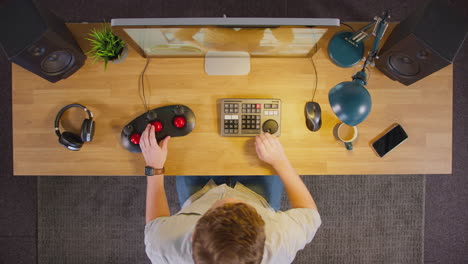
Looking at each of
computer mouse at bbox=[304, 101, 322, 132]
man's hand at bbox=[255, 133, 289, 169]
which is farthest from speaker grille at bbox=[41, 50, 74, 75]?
computer mouse at bbox=[304, 101, 322, 132]

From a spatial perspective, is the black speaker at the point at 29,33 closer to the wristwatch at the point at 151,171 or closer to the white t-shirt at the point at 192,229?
the wristwatch at the point at 151,171

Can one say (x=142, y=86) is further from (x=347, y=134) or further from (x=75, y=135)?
(x=347, y=134)

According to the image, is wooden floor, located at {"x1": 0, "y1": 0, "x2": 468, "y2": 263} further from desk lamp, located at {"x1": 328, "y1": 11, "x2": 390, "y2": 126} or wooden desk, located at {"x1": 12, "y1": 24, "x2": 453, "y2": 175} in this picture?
desk lamp, located at {"x1": 328, "y1": 11, "x2": 390, "y2": 126}

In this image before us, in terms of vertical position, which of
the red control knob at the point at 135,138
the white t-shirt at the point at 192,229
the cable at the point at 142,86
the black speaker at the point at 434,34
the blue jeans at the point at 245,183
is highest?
the black speaker at the point at 434,34

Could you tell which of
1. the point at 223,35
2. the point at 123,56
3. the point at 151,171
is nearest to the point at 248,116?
the point at 223,35

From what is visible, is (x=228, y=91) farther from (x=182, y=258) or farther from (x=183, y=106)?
(x=182, y=258)

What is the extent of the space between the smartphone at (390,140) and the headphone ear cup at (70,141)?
121cm

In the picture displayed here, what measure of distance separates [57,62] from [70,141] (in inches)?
12.3

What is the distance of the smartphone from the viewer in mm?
1162

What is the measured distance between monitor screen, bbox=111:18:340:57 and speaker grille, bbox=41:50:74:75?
0.74 feet

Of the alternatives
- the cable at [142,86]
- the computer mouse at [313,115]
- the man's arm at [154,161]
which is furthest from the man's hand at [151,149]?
the computer mouse at [313,115]

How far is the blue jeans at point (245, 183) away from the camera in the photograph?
4.31 feet

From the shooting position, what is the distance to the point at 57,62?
3.61 feet

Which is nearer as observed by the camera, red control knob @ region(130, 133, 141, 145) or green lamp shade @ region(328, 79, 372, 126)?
green lamp shade @ region(328, 79, 372, 126)
